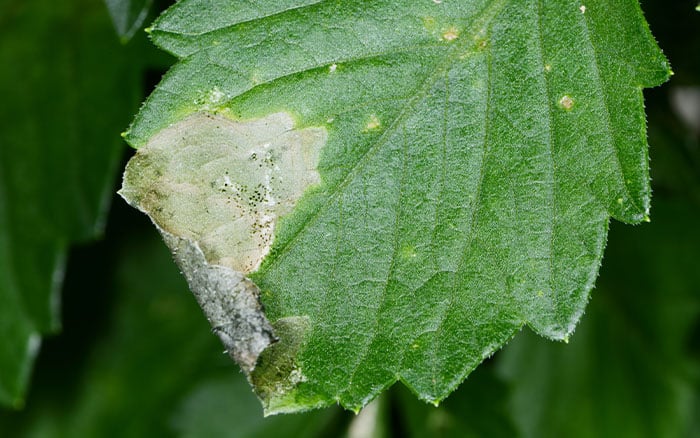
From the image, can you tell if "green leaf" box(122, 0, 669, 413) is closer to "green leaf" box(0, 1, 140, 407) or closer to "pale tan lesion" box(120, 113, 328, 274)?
"pale tan lesion" box(120, 113, 328, 274)

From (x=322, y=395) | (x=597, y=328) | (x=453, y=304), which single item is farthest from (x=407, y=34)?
(x=597, y=328)

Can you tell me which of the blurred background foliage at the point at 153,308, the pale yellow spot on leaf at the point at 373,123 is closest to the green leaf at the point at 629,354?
the blurred background foliage at the point at 153,308

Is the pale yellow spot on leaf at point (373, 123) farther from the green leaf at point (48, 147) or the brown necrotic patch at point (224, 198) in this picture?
the green leaf at point (48, 147)

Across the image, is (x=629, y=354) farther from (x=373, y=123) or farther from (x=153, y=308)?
(x=373, y=123)

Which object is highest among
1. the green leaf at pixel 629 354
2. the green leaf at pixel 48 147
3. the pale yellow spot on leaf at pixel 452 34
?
the pale yellow spot on leaf at pixel 452 34

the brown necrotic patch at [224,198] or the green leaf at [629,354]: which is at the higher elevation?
the brown necrotic patch at [224,198]

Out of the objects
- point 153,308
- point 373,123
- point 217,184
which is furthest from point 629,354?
point 217,184
